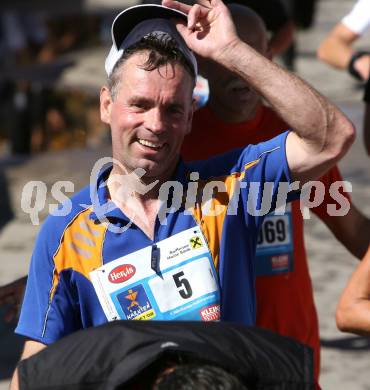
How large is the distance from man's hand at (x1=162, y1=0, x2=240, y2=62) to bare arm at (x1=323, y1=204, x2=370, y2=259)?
1017 mm

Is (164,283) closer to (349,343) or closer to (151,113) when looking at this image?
(151,113)

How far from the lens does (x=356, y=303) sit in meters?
3.10

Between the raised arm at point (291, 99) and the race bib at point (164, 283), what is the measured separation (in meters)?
0.37

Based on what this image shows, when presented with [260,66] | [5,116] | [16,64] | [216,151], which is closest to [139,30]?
[260,66]

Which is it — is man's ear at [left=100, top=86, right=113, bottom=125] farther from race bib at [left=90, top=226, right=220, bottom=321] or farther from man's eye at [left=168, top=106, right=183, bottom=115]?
race bib at [left=90, top=226, right=220, bottom=321]

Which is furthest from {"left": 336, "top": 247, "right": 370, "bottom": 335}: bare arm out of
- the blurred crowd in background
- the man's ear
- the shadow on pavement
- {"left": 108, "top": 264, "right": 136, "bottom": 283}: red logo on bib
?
the blurred crowd in background

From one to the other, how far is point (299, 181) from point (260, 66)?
35 centimetres

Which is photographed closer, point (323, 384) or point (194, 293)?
point (194, 293)

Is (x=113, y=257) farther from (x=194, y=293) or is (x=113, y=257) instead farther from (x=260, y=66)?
(x=260, y=66)

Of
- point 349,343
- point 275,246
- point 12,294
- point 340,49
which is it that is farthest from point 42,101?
point 12,294

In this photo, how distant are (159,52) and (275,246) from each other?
1.20 metres

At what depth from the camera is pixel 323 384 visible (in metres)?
5.40

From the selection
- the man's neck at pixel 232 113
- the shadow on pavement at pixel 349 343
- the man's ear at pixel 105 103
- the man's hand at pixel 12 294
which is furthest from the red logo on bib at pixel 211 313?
the shadow on pavement at pixel 349 343

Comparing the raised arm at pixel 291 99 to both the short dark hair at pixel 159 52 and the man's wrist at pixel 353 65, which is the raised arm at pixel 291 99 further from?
the man's wrist at pixel 353 65
